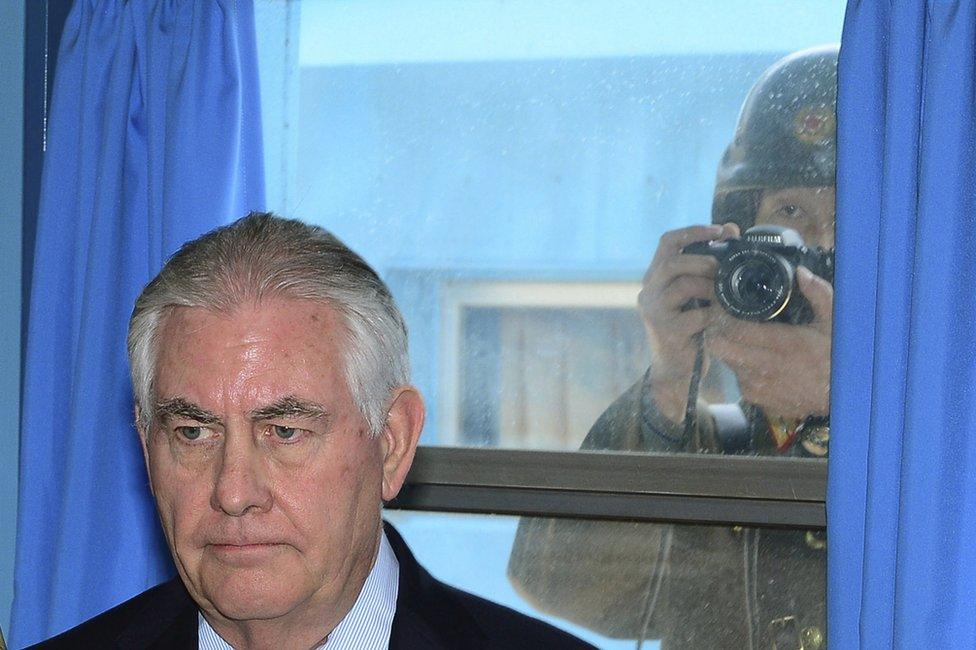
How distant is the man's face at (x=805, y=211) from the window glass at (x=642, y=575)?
548mm

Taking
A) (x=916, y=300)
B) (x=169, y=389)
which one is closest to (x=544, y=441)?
(x=916, y=300)

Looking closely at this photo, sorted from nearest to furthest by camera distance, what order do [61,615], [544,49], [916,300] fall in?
[916,300] → [61,615] → [544,49]

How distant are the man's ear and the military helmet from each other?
100 centimetres

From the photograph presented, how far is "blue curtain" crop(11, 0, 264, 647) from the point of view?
2.23m

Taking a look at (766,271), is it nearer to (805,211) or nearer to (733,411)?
(805,211)

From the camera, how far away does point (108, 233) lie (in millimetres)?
2279

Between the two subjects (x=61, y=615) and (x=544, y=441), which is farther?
(x=544, y=441)

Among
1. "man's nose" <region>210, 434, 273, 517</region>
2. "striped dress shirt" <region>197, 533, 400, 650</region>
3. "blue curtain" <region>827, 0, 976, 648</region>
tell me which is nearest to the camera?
"man's nose" <region>210, 434, 273, 517</region>

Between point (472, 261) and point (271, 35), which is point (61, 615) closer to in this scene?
point (472, 261)

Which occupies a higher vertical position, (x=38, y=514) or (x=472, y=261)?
(x=472, y=261)

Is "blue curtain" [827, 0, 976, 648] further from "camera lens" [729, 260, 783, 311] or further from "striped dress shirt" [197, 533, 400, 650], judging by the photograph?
"striped dress shirt" [197, 533, 400, 650]

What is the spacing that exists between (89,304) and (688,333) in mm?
1111

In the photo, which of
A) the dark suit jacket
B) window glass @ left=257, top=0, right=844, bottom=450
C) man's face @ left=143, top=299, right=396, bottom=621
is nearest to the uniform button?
window glass @ left=257, top=0, right=844, bottom=450

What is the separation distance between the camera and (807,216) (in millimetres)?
2256
